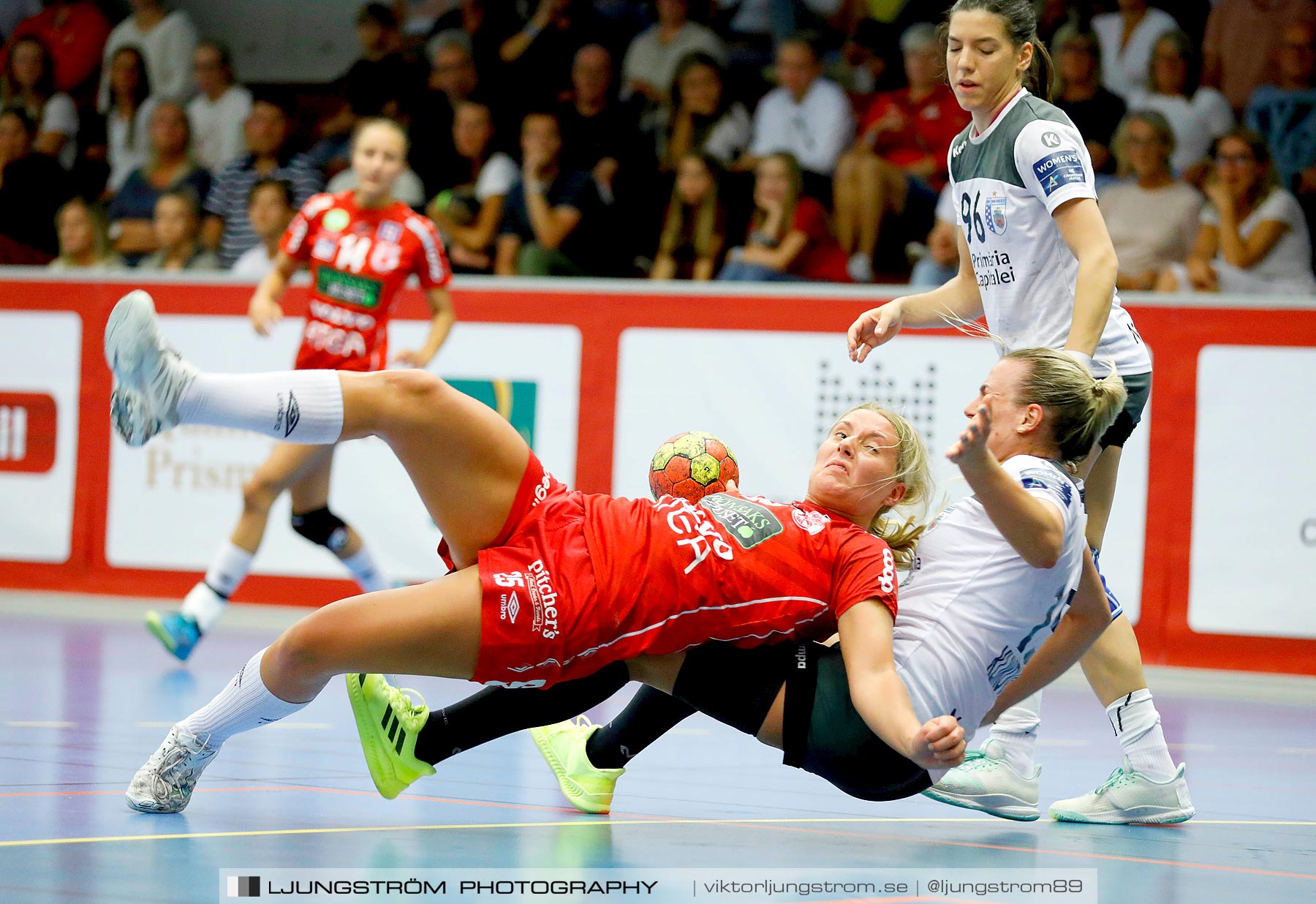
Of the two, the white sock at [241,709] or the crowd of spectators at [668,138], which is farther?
the crowd of spectators at [668,138]

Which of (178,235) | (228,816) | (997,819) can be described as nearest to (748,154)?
(178,235)

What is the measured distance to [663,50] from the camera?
399 inches

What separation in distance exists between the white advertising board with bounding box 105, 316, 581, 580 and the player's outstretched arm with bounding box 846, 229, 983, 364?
395cm

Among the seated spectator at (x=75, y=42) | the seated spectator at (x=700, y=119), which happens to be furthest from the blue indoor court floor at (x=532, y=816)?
the seated spectator at (x=75, y=42)

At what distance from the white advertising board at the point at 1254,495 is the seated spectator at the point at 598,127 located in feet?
12.4

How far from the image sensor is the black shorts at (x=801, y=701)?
3195 mm

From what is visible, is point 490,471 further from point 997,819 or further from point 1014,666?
point 997,819

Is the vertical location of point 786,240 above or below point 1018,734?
above

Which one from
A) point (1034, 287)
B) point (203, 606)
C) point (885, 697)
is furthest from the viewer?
point (203, 606)

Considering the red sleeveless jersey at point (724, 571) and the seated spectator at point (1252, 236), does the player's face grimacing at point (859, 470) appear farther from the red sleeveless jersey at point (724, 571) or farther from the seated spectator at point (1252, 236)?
the seated spectator at point (1252, 236)

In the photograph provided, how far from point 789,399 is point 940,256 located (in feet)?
4.05

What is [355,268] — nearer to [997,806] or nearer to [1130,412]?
[1130,412]

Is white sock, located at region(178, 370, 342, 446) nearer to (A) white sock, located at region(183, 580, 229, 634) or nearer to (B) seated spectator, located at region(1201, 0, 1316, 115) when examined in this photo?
(A) white sock, located at region(183, 580, 229, 634)

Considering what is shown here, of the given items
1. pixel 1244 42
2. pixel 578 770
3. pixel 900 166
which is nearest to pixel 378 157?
pixel 900 166
